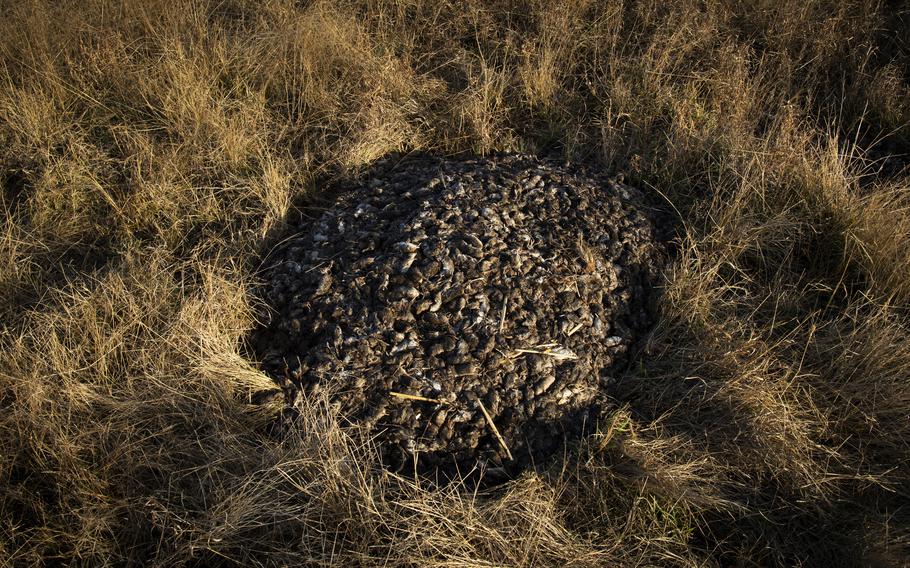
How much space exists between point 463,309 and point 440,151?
54.4 inches

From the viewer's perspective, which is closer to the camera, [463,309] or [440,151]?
[463,309]

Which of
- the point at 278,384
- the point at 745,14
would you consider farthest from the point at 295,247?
the point at 745,14

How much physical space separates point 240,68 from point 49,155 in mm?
1125

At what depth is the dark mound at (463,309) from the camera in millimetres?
2738

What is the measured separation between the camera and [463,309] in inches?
117

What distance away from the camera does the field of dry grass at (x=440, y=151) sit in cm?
248

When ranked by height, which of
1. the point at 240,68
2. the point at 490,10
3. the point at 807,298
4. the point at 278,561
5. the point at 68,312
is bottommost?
the point at 278,561

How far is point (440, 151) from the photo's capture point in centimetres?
404

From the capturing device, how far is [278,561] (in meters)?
2.34

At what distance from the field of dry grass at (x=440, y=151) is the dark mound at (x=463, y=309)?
0.51 ft

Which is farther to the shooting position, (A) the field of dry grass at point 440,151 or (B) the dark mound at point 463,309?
(B) the dark mound at point 463,309

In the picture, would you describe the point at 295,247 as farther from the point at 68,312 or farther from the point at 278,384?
the point at 68,312

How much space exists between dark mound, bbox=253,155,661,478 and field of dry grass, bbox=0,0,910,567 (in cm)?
16

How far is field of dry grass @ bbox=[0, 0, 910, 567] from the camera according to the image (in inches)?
97.6
